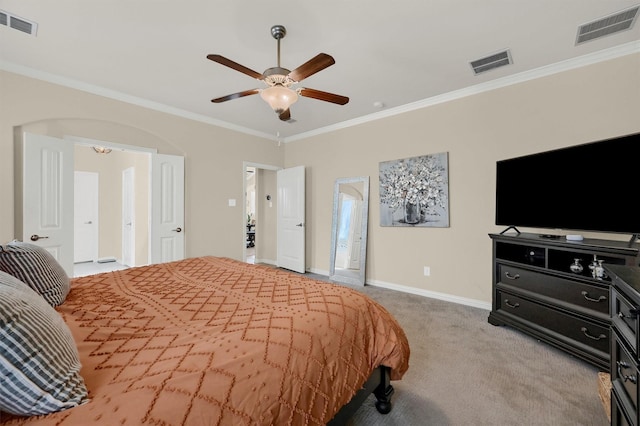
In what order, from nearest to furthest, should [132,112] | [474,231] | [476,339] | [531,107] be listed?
1. [476,339]
2. [531,107]
3. [474,231]
4. [132,112]

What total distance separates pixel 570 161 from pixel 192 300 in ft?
10.1

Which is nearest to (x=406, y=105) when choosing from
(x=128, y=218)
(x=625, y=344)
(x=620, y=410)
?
(x=625, y=344)

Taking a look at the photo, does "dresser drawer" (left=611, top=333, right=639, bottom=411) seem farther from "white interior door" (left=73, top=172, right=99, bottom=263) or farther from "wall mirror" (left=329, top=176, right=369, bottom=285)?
"white interior door" (left=73, top=172, right=99, bottom=263)

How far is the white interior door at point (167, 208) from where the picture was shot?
3.72m

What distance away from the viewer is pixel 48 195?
2.87 metres

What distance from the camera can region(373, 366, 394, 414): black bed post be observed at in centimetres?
160

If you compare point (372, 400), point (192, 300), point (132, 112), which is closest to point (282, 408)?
point (192, 300)

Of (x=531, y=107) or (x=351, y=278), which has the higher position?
(x=531, y=107)

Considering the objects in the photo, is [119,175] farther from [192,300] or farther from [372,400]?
[372,400]

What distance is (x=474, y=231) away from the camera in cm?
330

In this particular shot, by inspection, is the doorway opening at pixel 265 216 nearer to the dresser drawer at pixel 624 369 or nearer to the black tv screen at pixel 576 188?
the black tv screen at pixel 576 188

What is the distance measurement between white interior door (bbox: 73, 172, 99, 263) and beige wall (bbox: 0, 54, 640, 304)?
324 centimetres

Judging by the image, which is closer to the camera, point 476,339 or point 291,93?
point 291,93

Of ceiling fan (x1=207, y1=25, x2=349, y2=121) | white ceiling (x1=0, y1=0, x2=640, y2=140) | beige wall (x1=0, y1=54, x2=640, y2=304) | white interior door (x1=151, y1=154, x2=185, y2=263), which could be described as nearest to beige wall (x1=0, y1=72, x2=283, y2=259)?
beige wall (x1=0, y1=54, x2=640, y2=304)
